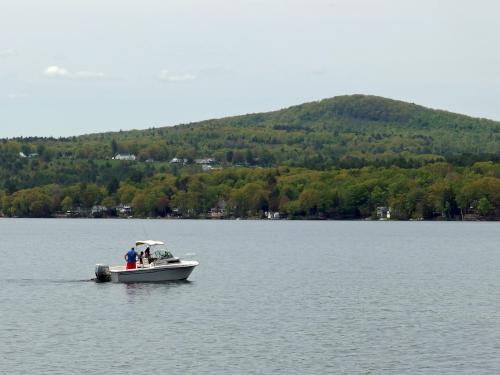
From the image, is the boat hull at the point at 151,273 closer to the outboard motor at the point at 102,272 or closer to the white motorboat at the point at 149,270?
the white motorboat at the point at 149,270

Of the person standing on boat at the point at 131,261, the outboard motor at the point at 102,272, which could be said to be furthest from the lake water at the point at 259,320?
the person standing on boat at the point at 131,261

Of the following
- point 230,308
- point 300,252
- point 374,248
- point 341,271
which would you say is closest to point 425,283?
point 341,271

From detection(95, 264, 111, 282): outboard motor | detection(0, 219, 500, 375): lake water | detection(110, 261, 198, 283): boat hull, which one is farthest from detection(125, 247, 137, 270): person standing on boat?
detection(95, 264, 111, 282): outboard motor

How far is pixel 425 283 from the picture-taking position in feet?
268

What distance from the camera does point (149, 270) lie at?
240 ft

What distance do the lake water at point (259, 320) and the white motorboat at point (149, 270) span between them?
0.87m

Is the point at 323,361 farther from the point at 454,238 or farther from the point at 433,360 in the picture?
the point at 454,238

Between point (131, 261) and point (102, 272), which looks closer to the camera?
point (131, 261)

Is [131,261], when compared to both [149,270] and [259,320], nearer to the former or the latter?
[149,270]

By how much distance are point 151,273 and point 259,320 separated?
682 inches

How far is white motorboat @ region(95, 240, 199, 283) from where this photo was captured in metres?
73.3

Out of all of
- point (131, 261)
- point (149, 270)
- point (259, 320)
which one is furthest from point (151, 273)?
point (259, 320)

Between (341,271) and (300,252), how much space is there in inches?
1260

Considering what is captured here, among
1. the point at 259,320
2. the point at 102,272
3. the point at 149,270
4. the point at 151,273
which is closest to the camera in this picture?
the point at 259,320
